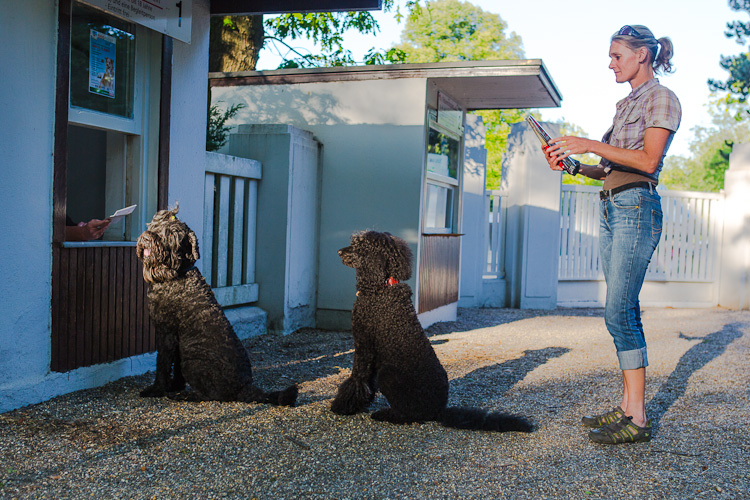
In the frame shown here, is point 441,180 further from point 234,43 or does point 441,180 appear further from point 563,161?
point 563,161

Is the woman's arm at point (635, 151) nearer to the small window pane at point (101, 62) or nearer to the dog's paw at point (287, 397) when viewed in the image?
the dog's paw at point (287, 397)

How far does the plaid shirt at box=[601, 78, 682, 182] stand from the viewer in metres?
3.62

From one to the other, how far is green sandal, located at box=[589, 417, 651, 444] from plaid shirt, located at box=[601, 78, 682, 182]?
152 cm

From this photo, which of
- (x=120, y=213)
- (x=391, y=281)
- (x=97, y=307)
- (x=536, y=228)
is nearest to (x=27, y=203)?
(x=120, y=213)

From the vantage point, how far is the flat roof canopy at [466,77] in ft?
24.7

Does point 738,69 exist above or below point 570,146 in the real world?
above

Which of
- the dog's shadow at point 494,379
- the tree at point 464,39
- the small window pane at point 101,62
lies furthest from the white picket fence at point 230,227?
the tree at point 464,39

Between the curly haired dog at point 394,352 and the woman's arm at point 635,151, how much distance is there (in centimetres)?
125

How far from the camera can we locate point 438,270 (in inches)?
349

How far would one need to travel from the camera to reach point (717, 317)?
1077 centimetres

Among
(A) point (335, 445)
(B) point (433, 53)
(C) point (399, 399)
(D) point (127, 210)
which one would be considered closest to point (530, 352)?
(C) point (399, 399)

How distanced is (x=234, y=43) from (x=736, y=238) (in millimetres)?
10014

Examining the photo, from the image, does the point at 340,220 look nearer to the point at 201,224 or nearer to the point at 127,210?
the point at 201,224

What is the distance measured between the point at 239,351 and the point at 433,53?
3022 cm
